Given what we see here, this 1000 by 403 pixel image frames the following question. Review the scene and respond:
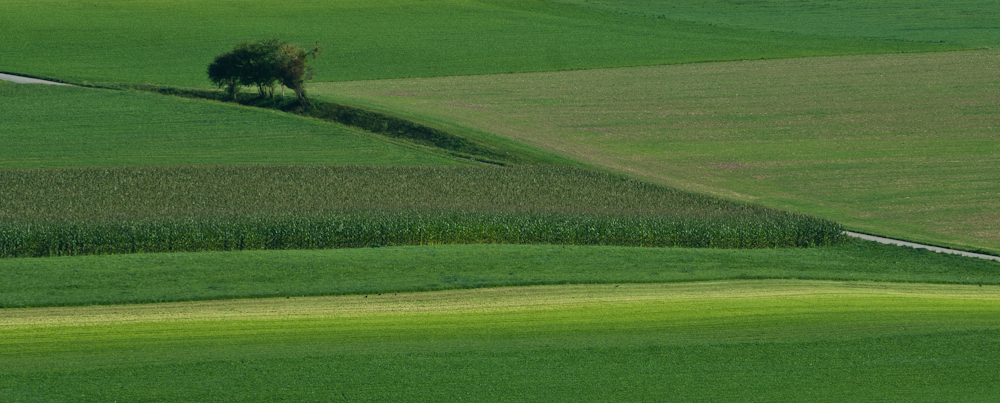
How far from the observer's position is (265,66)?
2354 inches

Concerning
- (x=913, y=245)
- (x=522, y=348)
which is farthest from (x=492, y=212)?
(x=522, y=348)

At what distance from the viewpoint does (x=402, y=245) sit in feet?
115

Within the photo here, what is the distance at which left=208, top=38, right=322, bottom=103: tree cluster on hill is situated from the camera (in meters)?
58.7

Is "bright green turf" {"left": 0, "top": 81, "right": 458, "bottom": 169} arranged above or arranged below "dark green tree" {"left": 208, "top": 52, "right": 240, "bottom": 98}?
below

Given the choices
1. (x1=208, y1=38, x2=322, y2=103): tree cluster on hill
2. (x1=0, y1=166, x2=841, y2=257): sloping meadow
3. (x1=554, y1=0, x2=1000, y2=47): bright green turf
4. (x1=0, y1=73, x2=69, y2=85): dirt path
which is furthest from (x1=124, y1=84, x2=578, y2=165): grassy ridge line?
(x1=554, y1=0, x2=1000, y2=47): bright green turf

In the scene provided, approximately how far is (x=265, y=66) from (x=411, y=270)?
1343 inches

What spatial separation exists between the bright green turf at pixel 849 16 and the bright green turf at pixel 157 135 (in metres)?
52.2

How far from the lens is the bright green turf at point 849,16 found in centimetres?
8944

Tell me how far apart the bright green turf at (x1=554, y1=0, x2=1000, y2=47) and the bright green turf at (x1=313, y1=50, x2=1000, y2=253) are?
1129 cm

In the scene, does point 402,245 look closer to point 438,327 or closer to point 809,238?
point 438,327

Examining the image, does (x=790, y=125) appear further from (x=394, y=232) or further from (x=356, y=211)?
(x=394, y=232)

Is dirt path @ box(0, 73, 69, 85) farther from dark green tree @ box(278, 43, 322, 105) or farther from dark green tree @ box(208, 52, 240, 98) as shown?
dark green tree @ box(278, 43, 322, 105)

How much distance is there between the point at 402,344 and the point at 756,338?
7.94 m

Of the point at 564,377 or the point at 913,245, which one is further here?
the point at 913,245
